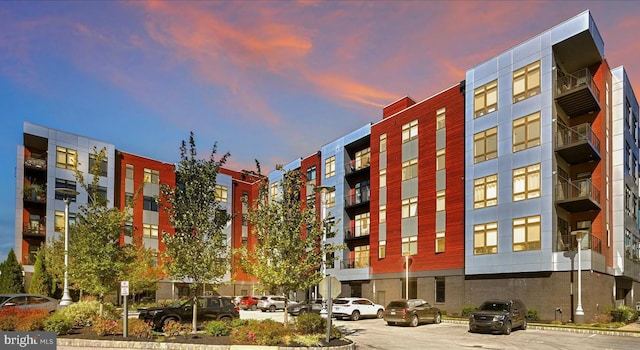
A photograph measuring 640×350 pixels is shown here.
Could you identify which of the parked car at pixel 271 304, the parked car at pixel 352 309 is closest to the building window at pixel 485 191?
the parked car at pixel 352 309

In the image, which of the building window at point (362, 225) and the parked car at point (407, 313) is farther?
the building window at point (362, 225)

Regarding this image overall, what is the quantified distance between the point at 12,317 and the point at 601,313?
30924 mm

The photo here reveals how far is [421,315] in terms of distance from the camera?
1203 inches

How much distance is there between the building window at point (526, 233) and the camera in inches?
1260

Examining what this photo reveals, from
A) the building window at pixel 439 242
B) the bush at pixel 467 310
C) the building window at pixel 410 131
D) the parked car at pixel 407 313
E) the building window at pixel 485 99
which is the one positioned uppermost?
the building window at pixel 485 99

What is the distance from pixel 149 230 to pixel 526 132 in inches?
1636

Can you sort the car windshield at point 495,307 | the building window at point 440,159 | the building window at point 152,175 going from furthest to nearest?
the building window at point 152,175 → the building window at point 440,159 → the car windshield at point 495,307

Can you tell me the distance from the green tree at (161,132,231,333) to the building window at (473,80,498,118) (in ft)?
72.3

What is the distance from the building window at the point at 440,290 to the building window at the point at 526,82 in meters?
13.8

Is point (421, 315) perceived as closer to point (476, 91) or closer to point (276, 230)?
point (276, 230)

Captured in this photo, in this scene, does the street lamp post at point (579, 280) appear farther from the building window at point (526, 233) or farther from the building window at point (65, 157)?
the building window at point (65, 157)

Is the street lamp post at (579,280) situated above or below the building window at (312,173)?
below

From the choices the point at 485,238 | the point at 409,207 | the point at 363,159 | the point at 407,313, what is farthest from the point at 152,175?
the point at 407,313

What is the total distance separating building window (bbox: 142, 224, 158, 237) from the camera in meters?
57.7
